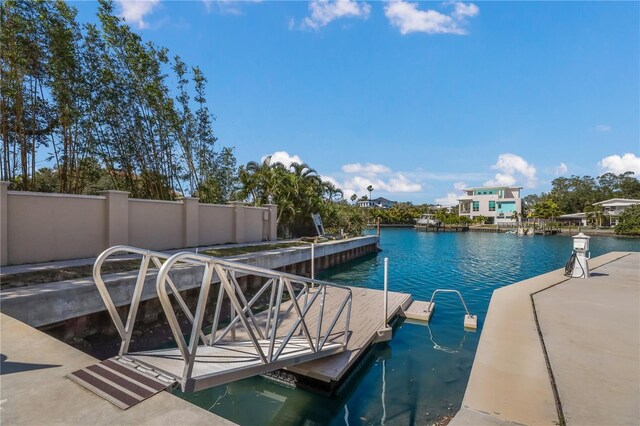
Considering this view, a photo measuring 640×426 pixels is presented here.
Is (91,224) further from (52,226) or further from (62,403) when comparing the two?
(62,403)

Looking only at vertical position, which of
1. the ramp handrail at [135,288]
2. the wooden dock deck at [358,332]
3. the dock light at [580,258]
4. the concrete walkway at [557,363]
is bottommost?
the wooden dock deck at [358,332]

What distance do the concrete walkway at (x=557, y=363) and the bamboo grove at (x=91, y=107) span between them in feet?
51.0

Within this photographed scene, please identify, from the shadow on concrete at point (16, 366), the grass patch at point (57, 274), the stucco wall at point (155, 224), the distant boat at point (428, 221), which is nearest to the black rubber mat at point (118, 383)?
the shadow on concrete at point (16, 366)

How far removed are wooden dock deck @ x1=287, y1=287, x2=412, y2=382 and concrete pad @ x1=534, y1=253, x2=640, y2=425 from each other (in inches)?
124

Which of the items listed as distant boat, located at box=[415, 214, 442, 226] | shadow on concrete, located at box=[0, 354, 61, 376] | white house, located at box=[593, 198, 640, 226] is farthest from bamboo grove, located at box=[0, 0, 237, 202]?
white house, located at box=[593, 198, 640, 226]

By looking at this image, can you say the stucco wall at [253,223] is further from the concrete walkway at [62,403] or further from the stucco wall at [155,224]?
the concrete walkway at [62,403]

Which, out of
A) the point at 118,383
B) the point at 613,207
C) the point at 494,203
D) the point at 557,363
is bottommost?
A: the point at 557,363

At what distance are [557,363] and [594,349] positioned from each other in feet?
3.48

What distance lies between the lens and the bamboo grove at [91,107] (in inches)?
418

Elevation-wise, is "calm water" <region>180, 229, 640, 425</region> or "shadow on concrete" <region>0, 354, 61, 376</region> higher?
"shadow on concrete" <region>0, 354, 61, 376</region>

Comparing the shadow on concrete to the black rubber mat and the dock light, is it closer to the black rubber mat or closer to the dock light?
the black rubber mat

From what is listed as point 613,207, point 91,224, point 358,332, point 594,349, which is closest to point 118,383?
point 358,332

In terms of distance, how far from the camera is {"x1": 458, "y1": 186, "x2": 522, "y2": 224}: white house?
220 ft

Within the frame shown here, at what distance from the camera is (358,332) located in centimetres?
707
